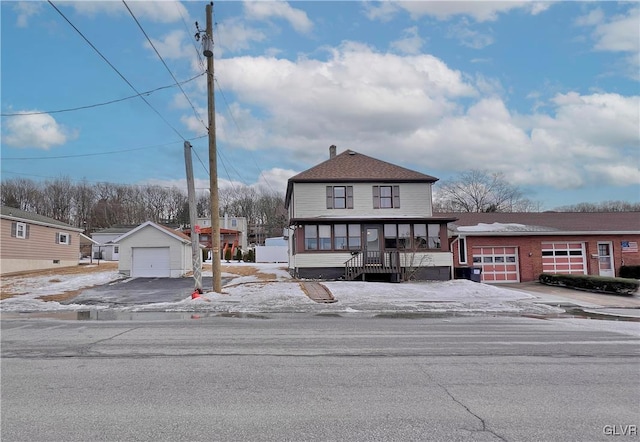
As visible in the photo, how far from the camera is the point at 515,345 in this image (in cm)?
820

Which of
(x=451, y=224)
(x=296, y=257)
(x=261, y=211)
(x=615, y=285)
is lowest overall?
(x=615, y=285)

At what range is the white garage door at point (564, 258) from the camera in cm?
2738

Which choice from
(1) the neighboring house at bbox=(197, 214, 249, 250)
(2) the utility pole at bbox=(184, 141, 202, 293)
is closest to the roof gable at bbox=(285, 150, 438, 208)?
(2) the utility pole at bbox=(184, 141, 202, 293)

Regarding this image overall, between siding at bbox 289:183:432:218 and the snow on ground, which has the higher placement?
siding at bbox 289:183:432:218

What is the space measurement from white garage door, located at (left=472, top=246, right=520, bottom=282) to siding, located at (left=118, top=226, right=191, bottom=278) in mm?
19068

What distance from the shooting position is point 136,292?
2027 cm

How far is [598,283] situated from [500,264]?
21.7 feet

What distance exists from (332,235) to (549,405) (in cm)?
2188

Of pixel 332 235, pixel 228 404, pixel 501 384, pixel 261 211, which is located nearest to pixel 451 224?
pixel 332 235

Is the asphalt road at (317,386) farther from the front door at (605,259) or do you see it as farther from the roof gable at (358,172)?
the front door at (605,259)

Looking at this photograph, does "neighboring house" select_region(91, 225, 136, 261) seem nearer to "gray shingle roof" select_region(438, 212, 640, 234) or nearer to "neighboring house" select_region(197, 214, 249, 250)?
"neighboring house" select_region(197, 214, 249, 250)

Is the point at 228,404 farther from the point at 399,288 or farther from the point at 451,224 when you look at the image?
the point at 451,224

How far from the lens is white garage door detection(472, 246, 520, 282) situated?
27250 millimetres

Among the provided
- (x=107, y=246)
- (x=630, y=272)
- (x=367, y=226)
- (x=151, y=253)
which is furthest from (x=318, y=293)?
(x=107, y=246)
